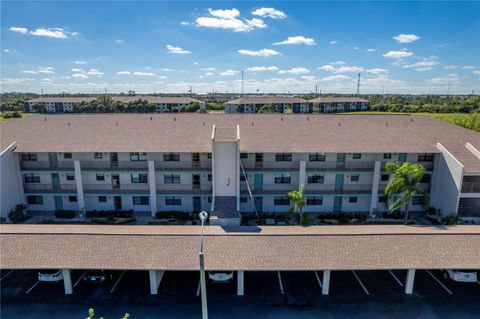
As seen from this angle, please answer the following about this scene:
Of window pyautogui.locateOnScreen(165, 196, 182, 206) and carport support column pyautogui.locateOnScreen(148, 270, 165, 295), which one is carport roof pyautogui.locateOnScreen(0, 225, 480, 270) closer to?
carport support column pyautogui.locateOnScreen(148, 270, 165, 295)

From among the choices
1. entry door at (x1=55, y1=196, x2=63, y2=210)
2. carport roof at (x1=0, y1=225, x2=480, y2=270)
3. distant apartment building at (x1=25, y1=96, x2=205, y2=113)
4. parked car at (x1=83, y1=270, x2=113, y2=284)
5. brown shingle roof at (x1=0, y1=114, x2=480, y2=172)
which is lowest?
parked car at (x1=83, y1=270, x2=113, y2=284)

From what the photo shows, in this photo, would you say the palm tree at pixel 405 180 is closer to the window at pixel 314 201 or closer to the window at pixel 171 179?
the window at pixel 314 201

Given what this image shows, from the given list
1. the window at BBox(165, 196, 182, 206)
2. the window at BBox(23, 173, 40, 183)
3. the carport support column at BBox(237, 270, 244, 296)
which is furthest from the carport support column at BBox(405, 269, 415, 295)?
the window at BBox(23, 173, 40, 183)

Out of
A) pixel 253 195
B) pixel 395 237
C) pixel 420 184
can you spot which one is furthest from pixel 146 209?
pixel 420 184

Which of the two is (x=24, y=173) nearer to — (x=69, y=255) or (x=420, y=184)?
(x=69, y=255)

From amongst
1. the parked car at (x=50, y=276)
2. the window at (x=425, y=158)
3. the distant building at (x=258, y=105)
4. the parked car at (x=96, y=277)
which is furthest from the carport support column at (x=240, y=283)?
the distant building at (x=258, y=105)

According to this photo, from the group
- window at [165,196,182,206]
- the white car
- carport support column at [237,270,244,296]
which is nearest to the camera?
carport support column at [237,270,244,296]

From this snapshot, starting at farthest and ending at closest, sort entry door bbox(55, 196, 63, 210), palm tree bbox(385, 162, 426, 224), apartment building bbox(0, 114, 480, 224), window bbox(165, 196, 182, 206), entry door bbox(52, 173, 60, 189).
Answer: entry door bbox(55, 196, 63, 210), window bbox(165, 196, 182, 206), entry door bbox(52, 173, 60, 189), apartment building bbox(0, 114, 480, 224), palm tree bbox(385, 162, 426, 224)

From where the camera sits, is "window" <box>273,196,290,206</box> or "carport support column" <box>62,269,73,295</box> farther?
"window" <box>273,196,290,206</box>
